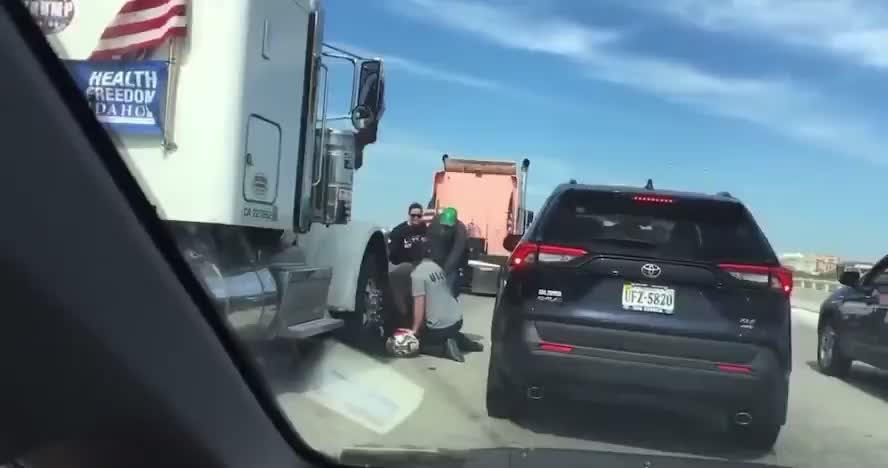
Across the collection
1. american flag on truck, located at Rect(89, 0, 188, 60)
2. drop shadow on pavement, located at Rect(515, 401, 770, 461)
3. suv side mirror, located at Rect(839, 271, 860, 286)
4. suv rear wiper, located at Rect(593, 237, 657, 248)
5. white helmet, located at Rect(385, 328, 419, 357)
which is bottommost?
drop shadow on pavement, located at Rect(515, 401, 770, 461)

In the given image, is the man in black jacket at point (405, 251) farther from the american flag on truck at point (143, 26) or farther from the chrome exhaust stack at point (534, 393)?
the american flag on truck at point (143, 26)

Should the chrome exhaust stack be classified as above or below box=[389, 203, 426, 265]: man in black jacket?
below

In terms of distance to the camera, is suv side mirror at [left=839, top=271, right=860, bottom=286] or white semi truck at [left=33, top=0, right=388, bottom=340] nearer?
white semi truck at [left=33, top=0, right=388, bottom=340]

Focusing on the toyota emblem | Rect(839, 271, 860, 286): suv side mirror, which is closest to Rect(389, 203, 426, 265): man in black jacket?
the toyota emblem

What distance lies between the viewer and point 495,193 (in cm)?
1319

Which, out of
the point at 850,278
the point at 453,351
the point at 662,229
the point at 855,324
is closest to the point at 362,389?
the point at 453,351

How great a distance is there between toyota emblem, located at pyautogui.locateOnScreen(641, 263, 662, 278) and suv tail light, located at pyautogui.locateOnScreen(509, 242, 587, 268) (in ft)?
1.21

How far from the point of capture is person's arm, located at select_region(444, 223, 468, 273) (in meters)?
6.38

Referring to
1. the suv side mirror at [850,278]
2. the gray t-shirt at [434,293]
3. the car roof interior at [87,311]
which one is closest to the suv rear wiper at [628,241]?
the gray t-shirt at [434,293]

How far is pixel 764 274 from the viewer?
5.89m

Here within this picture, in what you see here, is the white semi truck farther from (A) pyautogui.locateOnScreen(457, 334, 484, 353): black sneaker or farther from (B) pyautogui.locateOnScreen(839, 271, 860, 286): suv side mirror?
(B) pyautogui.locateOnScreen(839, 271, 860, 286): suv side mirror

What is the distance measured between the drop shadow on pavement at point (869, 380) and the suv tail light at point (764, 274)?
147 centimetres

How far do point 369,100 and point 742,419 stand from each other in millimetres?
2733

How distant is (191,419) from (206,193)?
282cm
